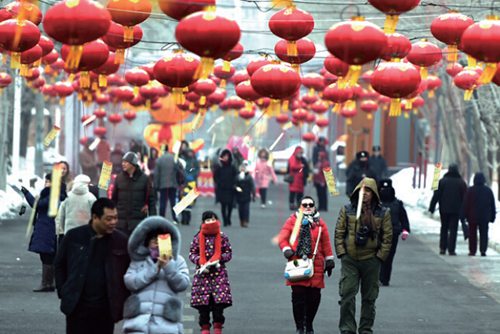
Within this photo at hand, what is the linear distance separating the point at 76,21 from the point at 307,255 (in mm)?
4575

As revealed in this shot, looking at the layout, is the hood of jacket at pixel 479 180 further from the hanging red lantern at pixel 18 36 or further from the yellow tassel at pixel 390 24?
the yellow tassel at pixel 390 24

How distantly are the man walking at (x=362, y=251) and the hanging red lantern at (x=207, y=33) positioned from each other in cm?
372

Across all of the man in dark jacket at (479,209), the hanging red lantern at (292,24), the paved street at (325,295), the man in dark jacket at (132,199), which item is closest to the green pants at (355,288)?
the paved street at (325,295)

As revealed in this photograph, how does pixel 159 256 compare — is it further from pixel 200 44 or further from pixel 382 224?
pixel 382 224

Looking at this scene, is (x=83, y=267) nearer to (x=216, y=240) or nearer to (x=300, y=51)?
(x=216, y=240)

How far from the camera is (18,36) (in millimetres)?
13758

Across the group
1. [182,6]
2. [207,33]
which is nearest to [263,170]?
[182,6]

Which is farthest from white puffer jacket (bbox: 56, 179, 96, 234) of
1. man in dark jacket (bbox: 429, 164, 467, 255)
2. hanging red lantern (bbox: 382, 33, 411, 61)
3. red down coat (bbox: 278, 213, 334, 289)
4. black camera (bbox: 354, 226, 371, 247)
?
man in dark jacket (bbox: 429, 164, 467, 255)

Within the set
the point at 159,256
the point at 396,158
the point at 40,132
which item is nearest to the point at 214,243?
the point at 159,256

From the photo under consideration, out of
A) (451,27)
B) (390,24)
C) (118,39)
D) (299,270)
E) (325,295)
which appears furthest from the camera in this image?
(325,295)

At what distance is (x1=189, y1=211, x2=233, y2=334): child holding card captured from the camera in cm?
1423

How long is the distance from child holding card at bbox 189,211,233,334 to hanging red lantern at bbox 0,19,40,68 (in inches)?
92.4

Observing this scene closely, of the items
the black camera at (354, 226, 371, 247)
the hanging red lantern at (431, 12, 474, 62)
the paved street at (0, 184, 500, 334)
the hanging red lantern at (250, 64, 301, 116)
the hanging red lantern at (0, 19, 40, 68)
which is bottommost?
the paved street at (0, 184, 500, 334)

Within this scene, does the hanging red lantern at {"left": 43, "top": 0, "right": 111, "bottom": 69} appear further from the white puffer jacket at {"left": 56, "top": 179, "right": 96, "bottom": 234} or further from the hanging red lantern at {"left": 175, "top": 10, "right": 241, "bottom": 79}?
the white puffer jacket at {"left": 56, "top": 179, "right": 96, "bottom": 234}
